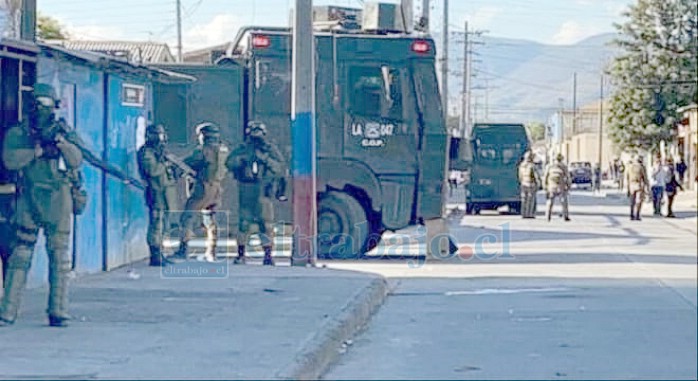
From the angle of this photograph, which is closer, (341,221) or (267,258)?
(267,258)

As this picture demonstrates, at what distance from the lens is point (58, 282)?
37.9 feet

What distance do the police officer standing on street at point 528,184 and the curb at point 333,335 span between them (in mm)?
18567

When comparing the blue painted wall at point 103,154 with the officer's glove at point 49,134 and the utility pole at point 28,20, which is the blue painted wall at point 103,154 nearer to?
the utility pole at point 28,20

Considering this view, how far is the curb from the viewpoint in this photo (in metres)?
9.92

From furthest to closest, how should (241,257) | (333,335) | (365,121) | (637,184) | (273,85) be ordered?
(637,184)
(273,85)
(365,121)
(241,257)
(333,335)

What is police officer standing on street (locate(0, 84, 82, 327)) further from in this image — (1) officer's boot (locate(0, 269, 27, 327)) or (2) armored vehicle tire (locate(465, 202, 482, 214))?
(2) armored vehicle tire (locate(465, 202, 482, 214))

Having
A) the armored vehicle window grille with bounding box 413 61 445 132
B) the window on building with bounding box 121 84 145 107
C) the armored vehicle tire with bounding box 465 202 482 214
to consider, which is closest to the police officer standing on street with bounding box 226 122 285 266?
the window on building with bounding box 121 84 145 107

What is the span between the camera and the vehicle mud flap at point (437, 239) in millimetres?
20938

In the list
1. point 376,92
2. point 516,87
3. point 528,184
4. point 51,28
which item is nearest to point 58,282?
point 376,92

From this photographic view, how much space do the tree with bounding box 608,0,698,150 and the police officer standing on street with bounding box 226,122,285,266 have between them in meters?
8.90

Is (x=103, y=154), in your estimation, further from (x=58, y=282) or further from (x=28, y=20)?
(x=58, y=282)

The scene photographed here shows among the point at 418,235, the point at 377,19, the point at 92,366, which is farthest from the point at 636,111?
the point at 92,366

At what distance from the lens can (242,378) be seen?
9.27 meters

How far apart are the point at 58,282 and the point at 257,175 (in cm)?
683
